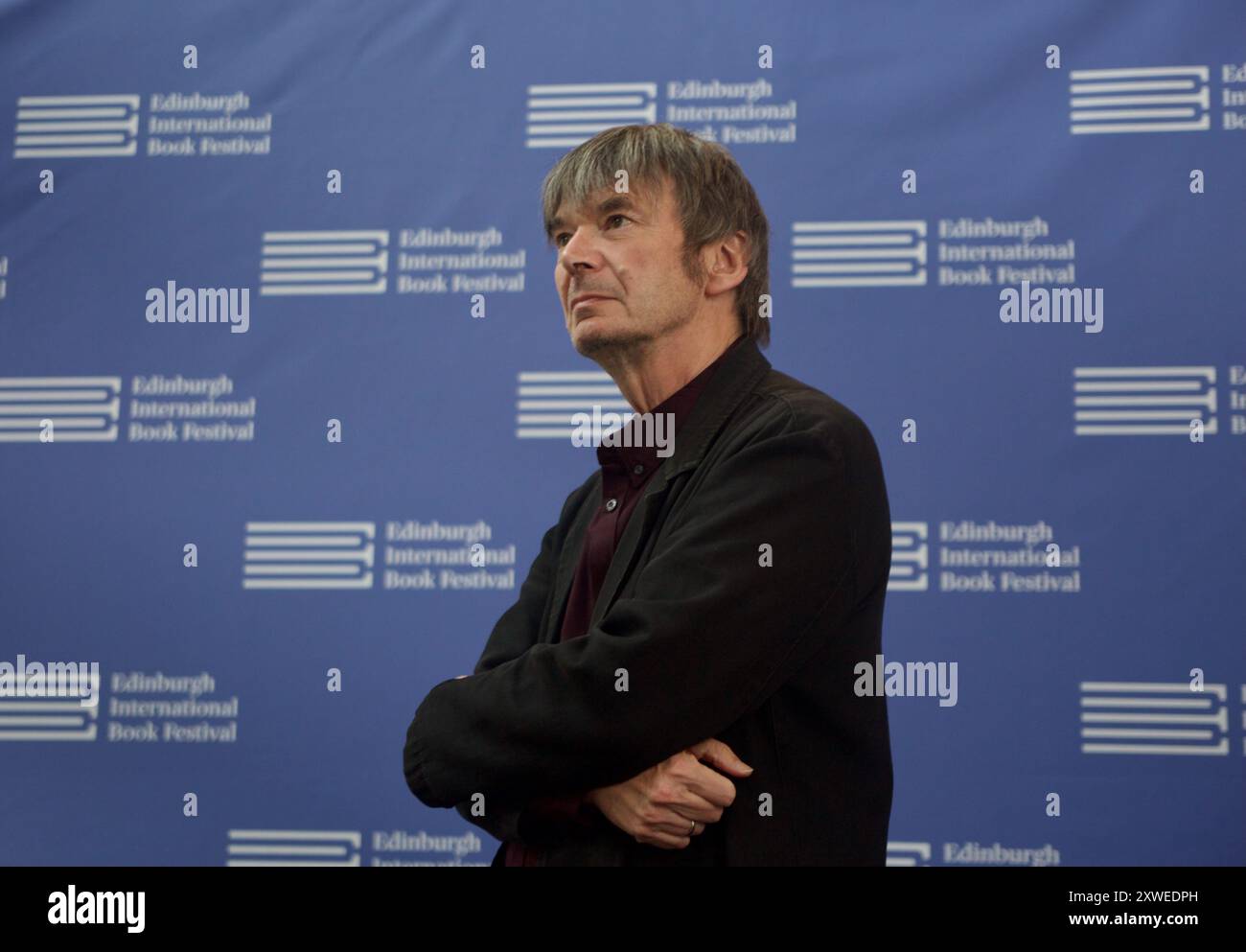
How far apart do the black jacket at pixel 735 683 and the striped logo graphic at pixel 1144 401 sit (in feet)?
5.81

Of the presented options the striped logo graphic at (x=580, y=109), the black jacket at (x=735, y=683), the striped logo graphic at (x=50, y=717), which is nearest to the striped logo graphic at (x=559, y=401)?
the striped logo graphic at (x=580, y=109)

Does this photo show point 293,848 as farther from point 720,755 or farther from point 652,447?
point 720,755

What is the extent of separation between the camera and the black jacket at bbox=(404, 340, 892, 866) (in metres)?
1.54

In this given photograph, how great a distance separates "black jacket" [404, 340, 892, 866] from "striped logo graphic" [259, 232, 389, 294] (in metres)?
2.11

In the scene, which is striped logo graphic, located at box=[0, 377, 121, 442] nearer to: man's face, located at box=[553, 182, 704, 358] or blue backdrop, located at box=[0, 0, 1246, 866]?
blue backdrop, located at box=[0, 0, 1246, 866]

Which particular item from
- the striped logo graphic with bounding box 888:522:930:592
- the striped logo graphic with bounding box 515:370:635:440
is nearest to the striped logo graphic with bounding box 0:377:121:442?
the striped logo graphic with bounding box 515:370:635:440

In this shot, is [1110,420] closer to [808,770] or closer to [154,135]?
[808,770]

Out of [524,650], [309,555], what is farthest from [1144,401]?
[309,555]

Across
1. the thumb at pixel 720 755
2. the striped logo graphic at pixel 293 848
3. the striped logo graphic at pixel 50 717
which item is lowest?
the striped logo graphic at pixel 293 848

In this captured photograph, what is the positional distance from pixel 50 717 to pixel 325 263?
1535mm

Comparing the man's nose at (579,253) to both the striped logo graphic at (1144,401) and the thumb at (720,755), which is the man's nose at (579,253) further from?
the striped logo graphic at (1144,401)

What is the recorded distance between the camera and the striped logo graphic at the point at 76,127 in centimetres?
371

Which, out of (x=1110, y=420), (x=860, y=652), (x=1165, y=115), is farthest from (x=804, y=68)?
(x=860, y=652)

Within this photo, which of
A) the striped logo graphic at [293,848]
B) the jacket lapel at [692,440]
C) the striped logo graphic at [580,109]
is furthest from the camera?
the striped logo graphic at [580,109]
